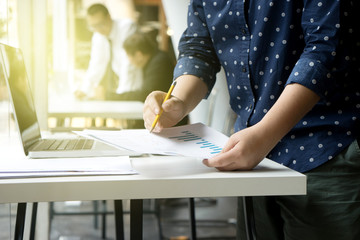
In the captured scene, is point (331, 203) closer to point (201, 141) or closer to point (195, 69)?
point (201, 141)

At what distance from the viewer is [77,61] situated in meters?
3.34

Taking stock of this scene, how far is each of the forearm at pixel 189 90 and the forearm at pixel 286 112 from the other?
10.6 inches

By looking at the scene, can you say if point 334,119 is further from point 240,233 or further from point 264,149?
point 240,233

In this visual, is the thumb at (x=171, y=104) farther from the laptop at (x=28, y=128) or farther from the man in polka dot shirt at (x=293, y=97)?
the laptop at (x=28, y=128)

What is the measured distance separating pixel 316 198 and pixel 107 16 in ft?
9.27

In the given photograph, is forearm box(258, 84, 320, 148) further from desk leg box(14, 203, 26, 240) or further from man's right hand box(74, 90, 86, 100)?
man's right hand box(74, 90, 86, 100)

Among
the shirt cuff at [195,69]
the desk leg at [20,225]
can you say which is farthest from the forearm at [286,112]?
the desk leg at [20,225]

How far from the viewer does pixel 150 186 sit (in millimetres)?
688

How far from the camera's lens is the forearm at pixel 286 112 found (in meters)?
0.80

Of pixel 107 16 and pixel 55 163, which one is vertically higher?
pixel 107 16

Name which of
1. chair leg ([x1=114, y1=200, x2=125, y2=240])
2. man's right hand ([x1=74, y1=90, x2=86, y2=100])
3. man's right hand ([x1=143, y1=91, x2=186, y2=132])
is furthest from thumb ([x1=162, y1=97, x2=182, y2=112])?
man's right hand ([x1=74, y1=90, x2=86, y2=100])

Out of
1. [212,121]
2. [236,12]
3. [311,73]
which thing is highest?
[236,12]

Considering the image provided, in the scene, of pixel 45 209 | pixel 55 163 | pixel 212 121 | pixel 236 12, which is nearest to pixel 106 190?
pixel 55 163

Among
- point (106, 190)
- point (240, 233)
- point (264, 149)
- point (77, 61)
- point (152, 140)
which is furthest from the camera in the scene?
point (77, 61)
